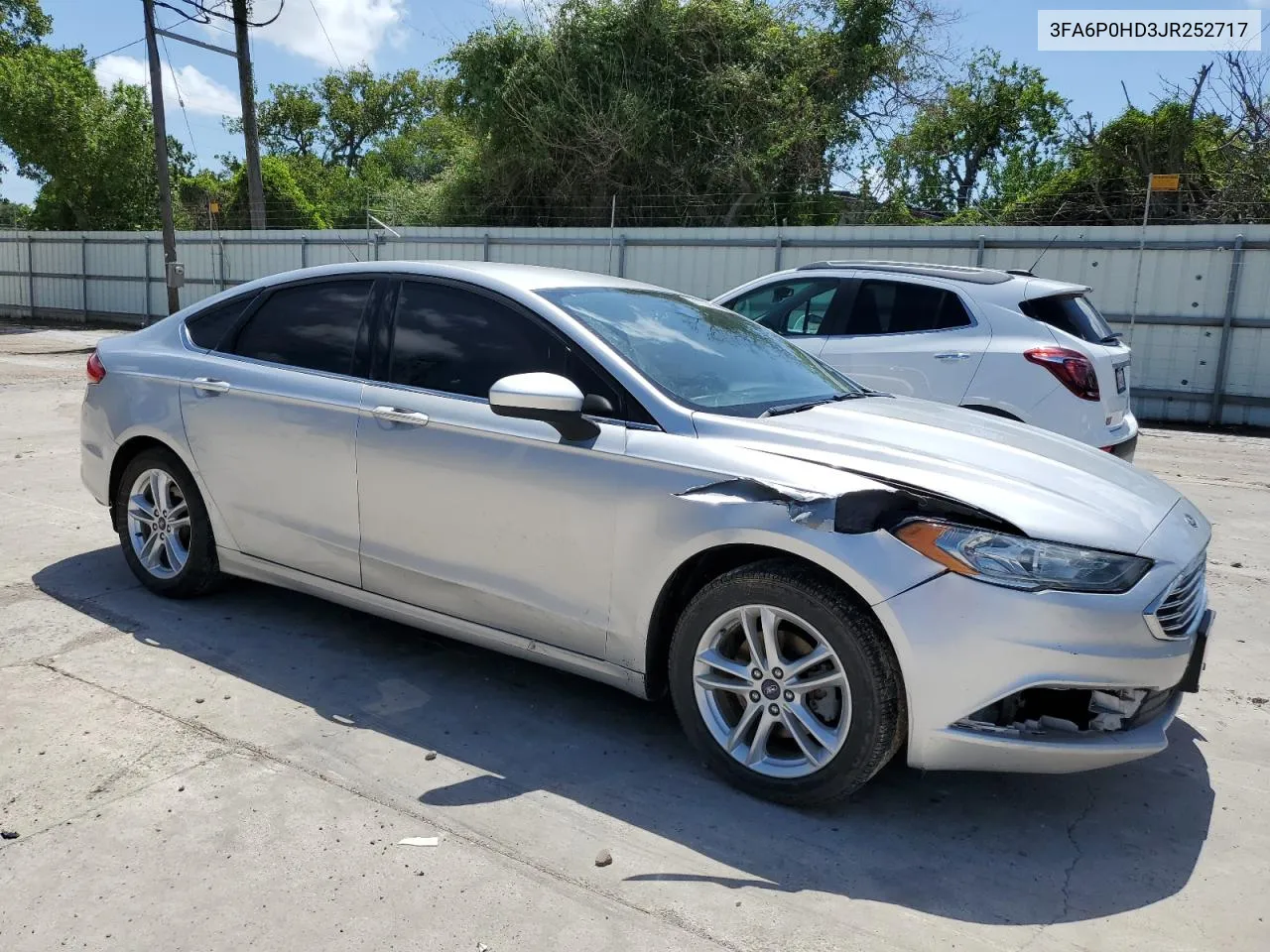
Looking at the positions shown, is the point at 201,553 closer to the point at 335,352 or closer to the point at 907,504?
the point at 335,352

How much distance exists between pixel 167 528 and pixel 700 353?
2690 mm

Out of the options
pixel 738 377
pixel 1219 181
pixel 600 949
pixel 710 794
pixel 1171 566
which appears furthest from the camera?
pixel 1219 181

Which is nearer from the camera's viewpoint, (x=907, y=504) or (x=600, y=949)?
(x=600, y=949)

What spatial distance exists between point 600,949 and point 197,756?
1.64 metres

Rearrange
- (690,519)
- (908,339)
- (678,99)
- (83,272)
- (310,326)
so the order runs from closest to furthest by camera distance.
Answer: (690,519) → (310,326) → (908,339) → (678,99) → (83,272)

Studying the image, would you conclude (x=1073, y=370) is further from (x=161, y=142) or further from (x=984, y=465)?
(x=161, y=142)

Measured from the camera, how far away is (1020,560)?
287 cm

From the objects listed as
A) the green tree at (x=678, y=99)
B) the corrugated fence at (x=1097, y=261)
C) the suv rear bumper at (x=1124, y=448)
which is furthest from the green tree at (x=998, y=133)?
the suv rear bumper at (x=1124, y=448)

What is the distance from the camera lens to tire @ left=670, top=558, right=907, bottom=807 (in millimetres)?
2973

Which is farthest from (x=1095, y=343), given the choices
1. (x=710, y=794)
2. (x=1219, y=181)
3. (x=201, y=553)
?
(x=1219, y=181)

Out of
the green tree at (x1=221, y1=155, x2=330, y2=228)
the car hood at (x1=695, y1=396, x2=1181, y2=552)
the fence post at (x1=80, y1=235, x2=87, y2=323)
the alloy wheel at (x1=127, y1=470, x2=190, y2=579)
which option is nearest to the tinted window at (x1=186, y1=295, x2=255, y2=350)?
the alloy wheel at (x1=127, y1=470, x2=190, y2=579)

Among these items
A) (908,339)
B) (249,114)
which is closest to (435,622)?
(908,339)

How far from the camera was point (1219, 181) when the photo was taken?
56.6 feet

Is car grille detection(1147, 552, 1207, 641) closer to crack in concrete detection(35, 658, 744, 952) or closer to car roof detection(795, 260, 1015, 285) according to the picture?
crack in concrete detection(35, 658, 744, 952)
